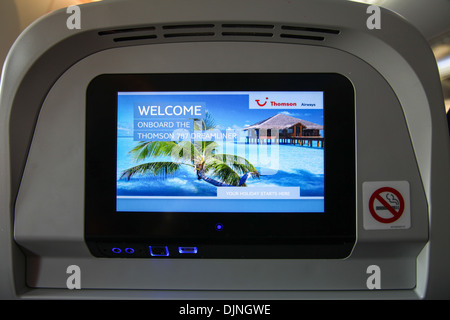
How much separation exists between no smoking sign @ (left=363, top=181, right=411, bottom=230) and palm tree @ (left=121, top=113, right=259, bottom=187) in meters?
0.42

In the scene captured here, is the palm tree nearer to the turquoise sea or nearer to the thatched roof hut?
the turquoise sea

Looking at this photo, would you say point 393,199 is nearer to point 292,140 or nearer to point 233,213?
point 292,140

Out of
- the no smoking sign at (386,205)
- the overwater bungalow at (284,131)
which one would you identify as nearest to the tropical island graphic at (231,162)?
the overwater bungalow at (284,131)

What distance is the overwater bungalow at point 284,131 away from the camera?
1196 mm

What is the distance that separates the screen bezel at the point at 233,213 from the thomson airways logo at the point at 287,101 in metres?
0.02

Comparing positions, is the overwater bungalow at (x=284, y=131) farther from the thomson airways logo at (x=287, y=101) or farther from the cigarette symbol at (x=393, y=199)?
the cigarette symbol at (x=393, y=199)

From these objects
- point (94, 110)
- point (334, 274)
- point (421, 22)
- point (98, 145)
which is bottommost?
point (334, 274)

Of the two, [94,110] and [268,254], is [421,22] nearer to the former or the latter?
[268,254]

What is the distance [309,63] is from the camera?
1.23m

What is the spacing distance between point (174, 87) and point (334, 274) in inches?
36.3

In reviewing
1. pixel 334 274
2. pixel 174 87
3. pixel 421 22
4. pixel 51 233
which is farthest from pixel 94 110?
pixel 421 22

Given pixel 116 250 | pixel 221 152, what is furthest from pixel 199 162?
pixel 116 250

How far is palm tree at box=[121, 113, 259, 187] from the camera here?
120 cm

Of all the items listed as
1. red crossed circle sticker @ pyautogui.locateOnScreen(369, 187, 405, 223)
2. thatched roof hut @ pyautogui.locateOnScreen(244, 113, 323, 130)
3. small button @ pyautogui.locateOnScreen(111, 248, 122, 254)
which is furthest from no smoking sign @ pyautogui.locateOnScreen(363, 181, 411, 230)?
small button @ pyautogui.locateOnScreen(111, 248, 122, 254)
